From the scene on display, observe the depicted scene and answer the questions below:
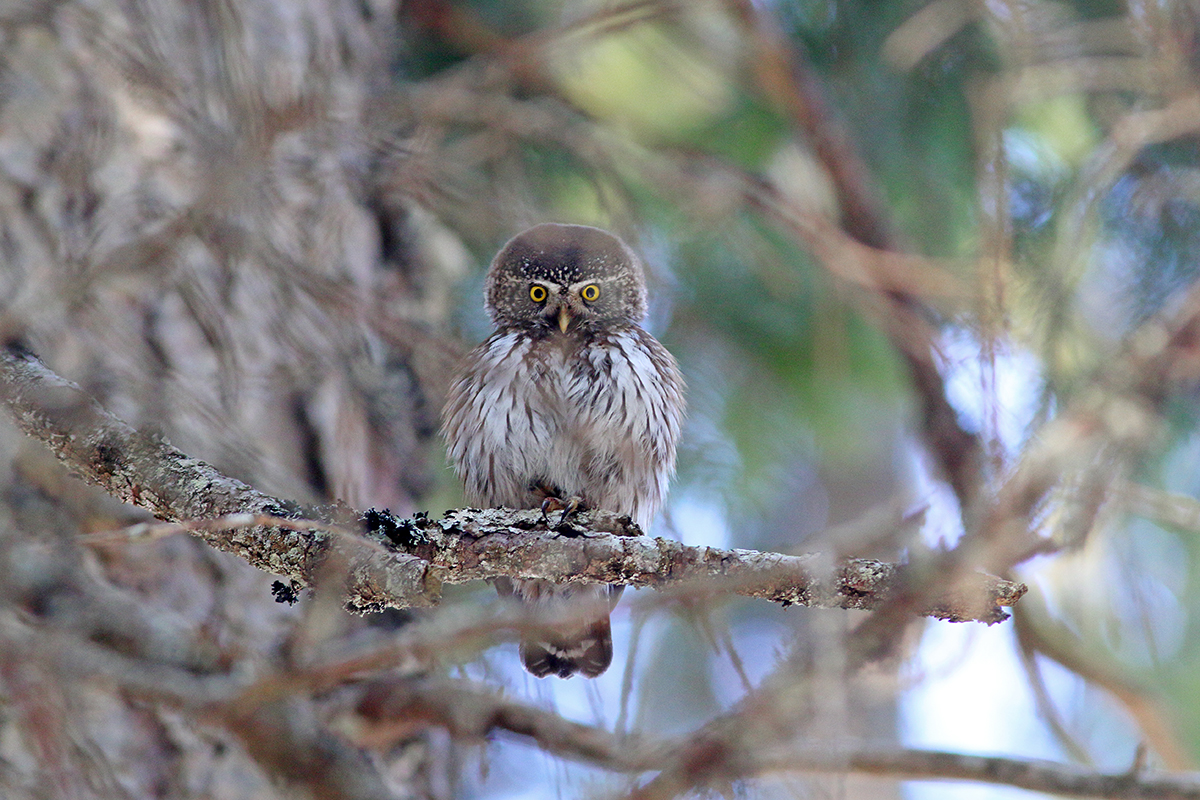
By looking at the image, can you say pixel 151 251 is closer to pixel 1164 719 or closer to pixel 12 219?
pixel 12 219

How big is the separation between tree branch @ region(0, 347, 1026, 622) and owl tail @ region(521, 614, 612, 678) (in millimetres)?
1247

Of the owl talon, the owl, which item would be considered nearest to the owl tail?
the owl

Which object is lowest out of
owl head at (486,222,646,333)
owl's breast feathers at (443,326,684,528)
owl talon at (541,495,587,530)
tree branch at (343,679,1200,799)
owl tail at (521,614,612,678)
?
tree branch at (343,679,1200,799)

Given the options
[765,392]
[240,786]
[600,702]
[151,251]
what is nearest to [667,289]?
[765,392]

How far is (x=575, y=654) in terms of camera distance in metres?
3.39

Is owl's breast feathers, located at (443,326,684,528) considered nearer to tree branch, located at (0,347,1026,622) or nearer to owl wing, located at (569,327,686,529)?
owl wing, located at (569,327,686,529)

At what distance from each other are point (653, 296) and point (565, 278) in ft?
1.63

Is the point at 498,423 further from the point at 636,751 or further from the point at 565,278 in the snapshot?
the point at 636,751

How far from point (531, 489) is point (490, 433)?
234 mm

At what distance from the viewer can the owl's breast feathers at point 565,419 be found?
11.2ft

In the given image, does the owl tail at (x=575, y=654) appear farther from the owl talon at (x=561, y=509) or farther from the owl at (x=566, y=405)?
the owl talon at (x=561, y=509)

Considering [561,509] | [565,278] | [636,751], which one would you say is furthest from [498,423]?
[636,751]

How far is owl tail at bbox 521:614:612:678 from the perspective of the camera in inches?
133

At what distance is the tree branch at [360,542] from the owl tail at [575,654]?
4.09 feet
